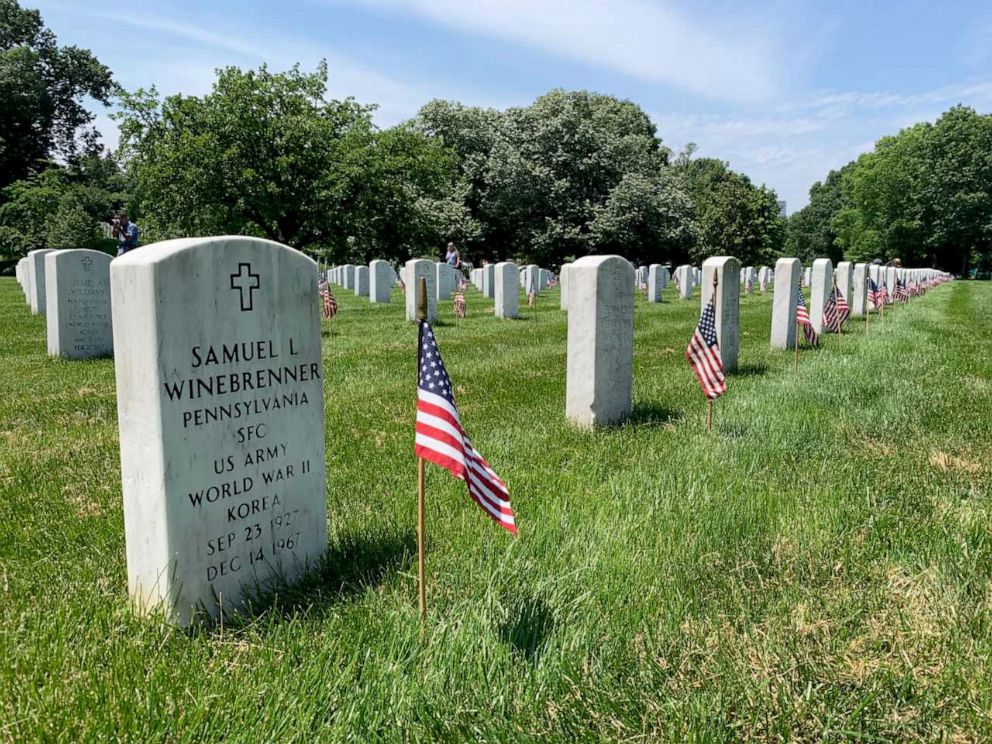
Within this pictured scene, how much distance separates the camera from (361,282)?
2695 centimetres

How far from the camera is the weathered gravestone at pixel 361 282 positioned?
2684 centimetres

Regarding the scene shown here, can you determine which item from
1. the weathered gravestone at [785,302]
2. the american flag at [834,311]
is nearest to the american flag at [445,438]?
the weathered gravestone at [785,302]

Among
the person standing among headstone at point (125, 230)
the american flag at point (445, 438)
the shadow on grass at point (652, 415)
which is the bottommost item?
the shadow on grass at point (652, 415)

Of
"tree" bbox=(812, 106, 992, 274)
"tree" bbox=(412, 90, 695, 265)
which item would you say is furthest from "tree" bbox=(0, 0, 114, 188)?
"tree" bbox=(812, 106, 992, 274)

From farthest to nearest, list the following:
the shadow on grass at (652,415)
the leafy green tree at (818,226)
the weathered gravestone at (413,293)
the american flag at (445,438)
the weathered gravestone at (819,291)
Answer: the leafy green tree at (818,226) < the weathered gravestone at (413,293) < the weathered gravestone at (819,291) < the shadow on grass at (652,415) < the american flag at (445,438)

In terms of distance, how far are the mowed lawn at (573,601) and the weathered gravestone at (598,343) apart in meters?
0.31

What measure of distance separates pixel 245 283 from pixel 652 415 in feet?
14.9

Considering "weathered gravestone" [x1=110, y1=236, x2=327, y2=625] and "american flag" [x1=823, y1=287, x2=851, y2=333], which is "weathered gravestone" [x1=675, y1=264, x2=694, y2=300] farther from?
"weathered gravestone" [x1=110, y1=236, x2=327, y2=625]

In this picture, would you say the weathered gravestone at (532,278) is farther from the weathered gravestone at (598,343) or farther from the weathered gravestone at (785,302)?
the weathered gravestone at (598,343)

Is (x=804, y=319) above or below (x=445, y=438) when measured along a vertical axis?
above

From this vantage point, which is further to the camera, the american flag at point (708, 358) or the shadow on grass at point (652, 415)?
the shadow on grass at point (652, 415)

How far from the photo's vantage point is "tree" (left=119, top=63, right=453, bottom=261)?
22.5m

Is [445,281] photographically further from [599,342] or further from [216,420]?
[216,420]

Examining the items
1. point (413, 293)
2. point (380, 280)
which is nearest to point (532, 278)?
point (380, 280)
